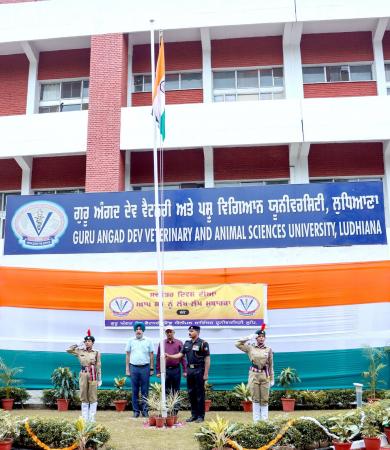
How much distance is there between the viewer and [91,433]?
→ 5.88 m

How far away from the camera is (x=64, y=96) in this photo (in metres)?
16.6

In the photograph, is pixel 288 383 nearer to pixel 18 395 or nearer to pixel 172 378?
pixel 172 378

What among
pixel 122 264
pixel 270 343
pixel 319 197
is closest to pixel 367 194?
pixel 319 197

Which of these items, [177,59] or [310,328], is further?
[177,59]

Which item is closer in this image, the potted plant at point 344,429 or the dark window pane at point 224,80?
the potted plant at point 344,429

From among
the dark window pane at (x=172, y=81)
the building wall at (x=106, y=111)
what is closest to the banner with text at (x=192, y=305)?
the building wall at (x=106, y=111)

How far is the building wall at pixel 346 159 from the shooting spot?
15.0 meters

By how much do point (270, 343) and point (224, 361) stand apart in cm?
95

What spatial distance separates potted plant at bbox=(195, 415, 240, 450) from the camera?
18.5 feet

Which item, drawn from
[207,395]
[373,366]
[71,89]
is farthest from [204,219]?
[71,89]

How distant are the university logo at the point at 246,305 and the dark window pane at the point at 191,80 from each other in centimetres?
853

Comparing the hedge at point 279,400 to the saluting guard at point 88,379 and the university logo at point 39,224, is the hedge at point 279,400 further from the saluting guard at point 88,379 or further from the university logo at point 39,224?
the university logo at point 39,224

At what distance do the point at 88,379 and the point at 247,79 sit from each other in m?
11.2

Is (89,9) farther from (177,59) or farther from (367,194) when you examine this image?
(367,194)
